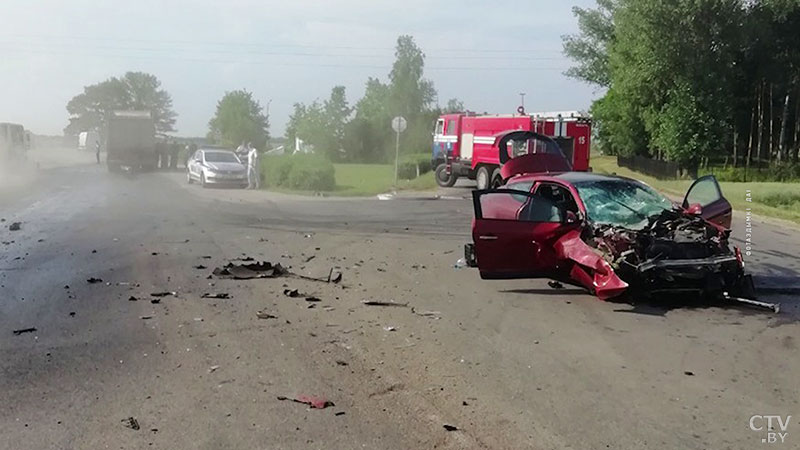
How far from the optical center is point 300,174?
101 feet

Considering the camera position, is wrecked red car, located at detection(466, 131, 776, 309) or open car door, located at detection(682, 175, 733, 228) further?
open car door, located at detection(682, 175, 733, 228)

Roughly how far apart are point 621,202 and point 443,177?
73.2ft

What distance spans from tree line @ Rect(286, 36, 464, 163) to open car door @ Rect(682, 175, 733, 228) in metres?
57.2

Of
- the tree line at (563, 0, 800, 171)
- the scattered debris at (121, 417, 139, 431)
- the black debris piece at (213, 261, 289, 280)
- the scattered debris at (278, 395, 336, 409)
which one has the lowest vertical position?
the scattered debris at (121, 417, 139, 431)

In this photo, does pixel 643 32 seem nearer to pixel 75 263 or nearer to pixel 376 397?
pixel 75 263

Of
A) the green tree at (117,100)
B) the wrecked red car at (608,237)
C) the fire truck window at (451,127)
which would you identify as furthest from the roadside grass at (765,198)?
the green tree at (117,100)

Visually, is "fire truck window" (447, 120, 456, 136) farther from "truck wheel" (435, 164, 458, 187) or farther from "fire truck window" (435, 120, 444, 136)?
"truck wheel" (435, 164, 458, 187)

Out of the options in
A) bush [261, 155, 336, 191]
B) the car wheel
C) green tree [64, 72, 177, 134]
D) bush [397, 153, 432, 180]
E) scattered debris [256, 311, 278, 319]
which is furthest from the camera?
green tree [64, 72, 177, 134]

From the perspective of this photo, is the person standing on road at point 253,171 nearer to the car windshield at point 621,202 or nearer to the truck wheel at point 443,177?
the truck wheel at point 443,177

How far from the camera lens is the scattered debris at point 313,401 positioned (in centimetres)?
548

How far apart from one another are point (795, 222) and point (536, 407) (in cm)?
1660

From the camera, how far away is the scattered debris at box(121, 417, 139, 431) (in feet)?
16.5

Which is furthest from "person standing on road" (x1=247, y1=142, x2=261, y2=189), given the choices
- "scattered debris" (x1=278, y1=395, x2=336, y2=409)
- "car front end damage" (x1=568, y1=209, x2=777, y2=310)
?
"scattered debris" (x1=278, y1=395, x2=336, y2=409)

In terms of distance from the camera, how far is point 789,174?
39.5 meters
